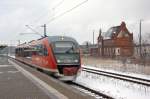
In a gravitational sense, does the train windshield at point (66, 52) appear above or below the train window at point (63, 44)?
below

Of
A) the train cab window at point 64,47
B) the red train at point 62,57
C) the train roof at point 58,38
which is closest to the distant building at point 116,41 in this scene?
the train roof at point 58,38

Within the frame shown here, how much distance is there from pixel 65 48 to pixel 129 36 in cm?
7187

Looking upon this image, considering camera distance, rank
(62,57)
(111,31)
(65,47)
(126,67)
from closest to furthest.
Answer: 1. (62,57)
2. (65,47)
3. (126,67)
4. (111,31)

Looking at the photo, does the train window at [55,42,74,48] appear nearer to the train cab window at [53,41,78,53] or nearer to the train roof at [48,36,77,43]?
the train cab window at [53,41,78,53]

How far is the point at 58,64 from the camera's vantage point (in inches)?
907

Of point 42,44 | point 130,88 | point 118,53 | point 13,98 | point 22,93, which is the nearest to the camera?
point 13,98

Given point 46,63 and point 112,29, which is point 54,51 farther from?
point 112,29

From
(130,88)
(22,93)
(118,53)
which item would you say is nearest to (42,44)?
(130,88)

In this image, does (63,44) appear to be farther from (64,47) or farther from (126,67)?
(126,67)

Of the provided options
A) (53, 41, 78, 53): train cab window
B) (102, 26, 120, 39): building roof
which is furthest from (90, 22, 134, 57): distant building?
(53, 41, 78, 53): train cab window

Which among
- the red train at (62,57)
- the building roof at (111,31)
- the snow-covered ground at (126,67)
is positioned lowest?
the snow-covered ground at (126,67)

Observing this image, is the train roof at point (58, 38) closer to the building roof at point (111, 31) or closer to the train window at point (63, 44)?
the train window at point (63, 44)

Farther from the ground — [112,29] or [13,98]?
[112,29]

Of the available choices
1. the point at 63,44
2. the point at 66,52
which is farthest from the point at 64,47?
the point at 66,52
